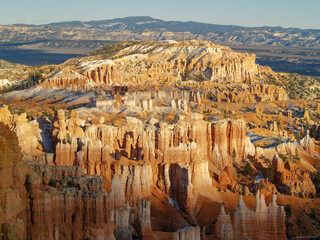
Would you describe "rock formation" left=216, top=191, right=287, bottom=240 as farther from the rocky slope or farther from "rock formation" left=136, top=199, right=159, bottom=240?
"rock formation" left=136, top=199, right=159, bottom=240

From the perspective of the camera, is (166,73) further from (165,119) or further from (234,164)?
(234,164)

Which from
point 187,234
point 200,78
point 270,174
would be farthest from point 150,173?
point 200,78

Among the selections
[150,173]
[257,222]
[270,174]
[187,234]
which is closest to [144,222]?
[187,234]

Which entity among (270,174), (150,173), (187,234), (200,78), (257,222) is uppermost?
(200,78)

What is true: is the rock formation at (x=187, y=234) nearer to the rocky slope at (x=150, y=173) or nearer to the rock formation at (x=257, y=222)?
the rocky slope at (x=150, y=173)

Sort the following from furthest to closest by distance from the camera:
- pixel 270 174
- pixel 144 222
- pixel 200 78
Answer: pixel 200 78 → pixel 270 174 → pixel 144 222

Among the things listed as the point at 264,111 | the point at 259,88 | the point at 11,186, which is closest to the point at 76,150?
the point at 11,186

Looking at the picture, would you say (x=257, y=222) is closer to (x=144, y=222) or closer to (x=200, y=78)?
(x=144, y=222)

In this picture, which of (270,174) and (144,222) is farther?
(270,174)

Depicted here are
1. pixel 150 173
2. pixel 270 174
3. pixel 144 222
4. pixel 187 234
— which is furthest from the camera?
pixel 270 174

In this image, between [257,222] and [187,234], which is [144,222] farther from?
[257,222]

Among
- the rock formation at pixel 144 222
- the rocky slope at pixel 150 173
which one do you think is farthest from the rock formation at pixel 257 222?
the rock formation at pixel 144 222

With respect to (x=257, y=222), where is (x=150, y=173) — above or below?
above
